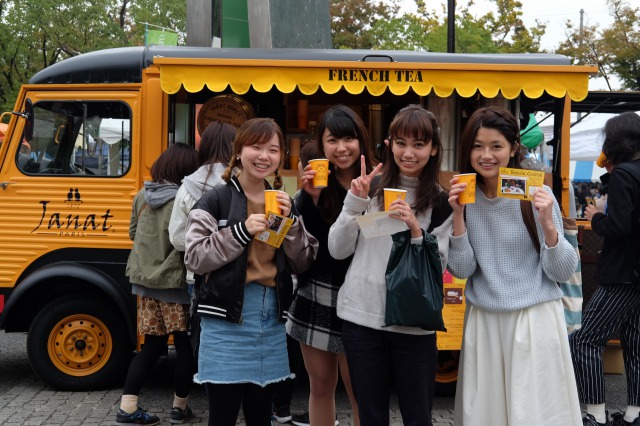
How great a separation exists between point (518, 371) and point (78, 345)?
390cm

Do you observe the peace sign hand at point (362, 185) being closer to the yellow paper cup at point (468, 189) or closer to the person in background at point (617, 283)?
the yellow paper cup at point (468, 189)

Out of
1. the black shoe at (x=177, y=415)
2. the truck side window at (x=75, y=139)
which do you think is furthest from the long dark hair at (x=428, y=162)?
the truck side window at (x=75, y=139)

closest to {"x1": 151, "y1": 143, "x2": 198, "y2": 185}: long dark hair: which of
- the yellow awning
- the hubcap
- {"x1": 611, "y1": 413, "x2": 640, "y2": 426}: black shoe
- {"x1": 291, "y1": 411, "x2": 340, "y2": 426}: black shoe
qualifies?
the yellow awning

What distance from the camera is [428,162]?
3.20m

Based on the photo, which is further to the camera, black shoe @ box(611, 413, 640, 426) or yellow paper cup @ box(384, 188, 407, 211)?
black shoe @ box(611, 413, 640, 426)

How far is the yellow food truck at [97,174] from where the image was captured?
5.51m

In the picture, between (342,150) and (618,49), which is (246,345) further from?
(618,49)

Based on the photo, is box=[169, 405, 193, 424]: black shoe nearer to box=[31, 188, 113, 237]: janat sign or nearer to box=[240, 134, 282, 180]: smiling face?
box=[31, 188, 113, 237]: janat sign

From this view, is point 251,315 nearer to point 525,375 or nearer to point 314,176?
point 314,176

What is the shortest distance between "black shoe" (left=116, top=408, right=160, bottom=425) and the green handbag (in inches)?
107

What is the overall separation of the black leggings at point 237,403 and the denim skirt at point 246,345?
0.20 ft

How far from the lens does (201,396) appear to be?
18.9 ft

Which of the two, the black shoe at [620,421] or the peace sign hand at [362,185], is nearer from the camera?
the peace sign hand at [362,185]

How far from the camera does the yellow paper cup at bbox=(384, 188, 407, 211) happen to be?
2926 millimetres
